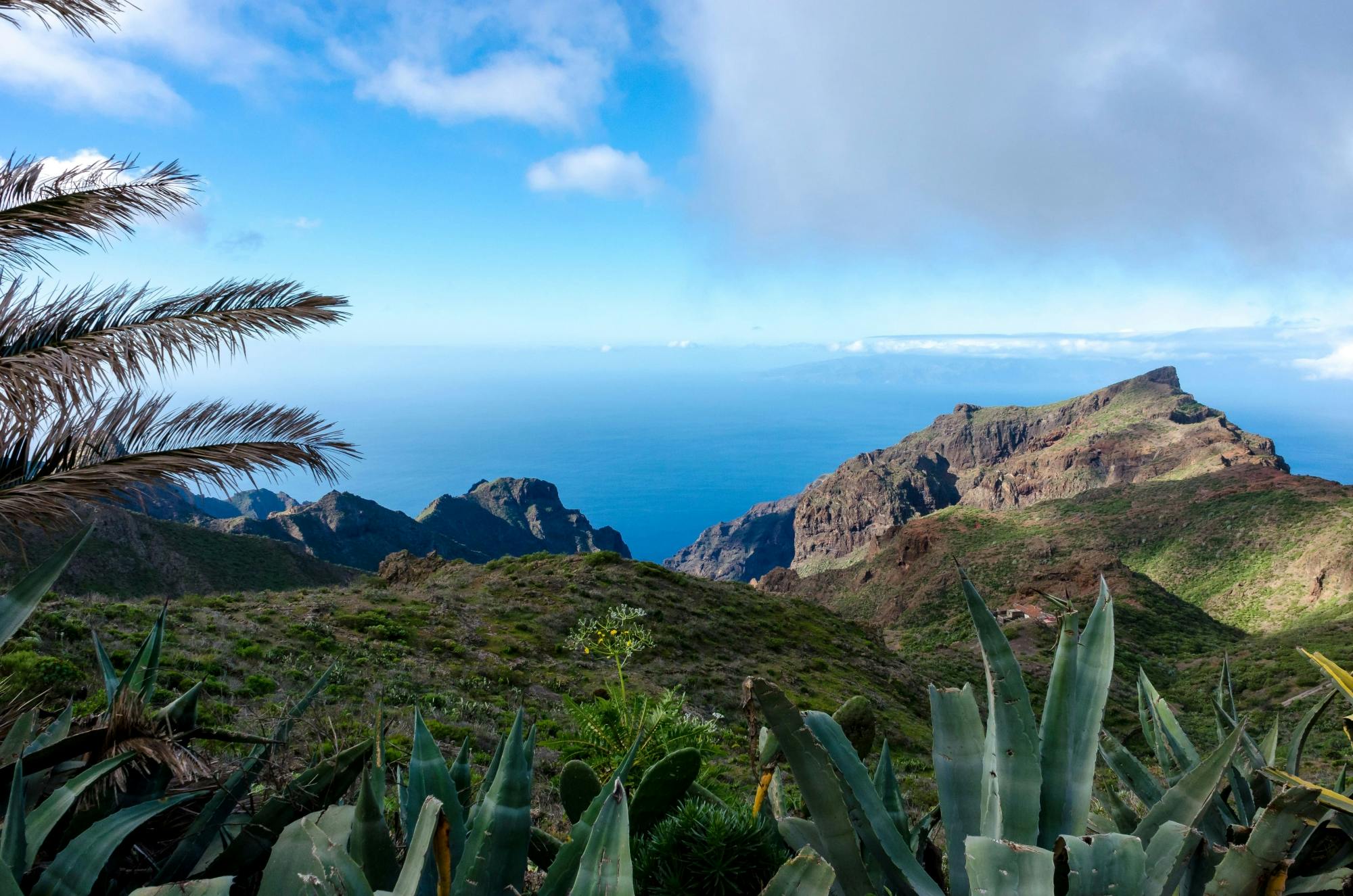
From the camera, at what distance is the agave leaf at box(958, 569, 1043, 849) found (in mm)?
1459

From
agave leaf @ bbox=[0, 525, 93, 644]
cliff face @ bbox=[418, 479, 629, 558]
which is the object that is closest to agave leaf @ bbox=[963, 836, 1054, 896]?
agave leaf @ bbox=[0, 525, 93, 644]

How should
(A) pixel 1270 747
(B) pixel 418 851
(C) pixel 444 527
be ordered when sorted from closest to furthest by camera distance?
1. (B) pixel 418 851
2. (A) pixel 1270 747
3. (C) pixel 444 527

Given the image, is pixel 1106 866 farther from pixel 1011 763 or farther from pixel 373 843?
pixel 373 843

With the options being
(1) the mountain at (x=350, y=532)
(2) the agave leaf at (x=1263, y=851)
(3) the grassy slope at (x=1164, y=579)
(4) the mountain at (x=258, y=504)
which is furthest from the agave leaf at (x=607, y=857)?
(4) the mountain at (x=258, y=504)

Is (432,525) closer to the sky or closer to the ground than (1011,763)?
closer to the ground

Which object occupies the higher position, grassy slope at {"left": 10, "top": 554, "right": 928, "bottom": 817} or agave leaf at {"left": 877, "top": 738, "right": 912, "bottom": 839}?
agave leaf at {"left": 877, "top": 738, "right": 912, "bottom": 839}

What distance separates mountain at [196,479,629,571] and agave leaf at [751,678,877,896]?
59.9 m

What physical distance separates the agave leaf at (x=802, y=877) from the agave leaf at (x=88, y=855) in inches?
49.4

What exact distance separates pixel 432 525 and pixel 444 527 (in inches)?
89.8

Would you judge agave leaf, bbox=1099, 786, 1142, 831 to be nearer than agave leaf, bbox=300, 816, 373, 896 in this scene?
No

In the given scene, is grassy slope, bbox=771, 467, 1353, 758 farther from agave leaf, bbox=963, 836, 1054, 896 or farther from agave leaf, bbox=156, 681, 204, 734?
agave leaf, bbox=156, 681, 204, 734

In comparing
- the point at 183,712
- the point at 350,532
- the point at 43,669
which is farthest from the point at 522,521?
the point at 183,712

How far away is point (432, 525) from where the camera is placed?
296 ft

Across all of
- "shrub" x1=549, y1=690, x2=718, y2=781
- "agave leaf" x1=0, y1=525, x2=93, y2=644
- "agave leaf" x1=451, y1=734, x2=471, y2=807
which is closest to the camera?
"agave leaf" x1=451, y1=734, x2=471, y2=807
